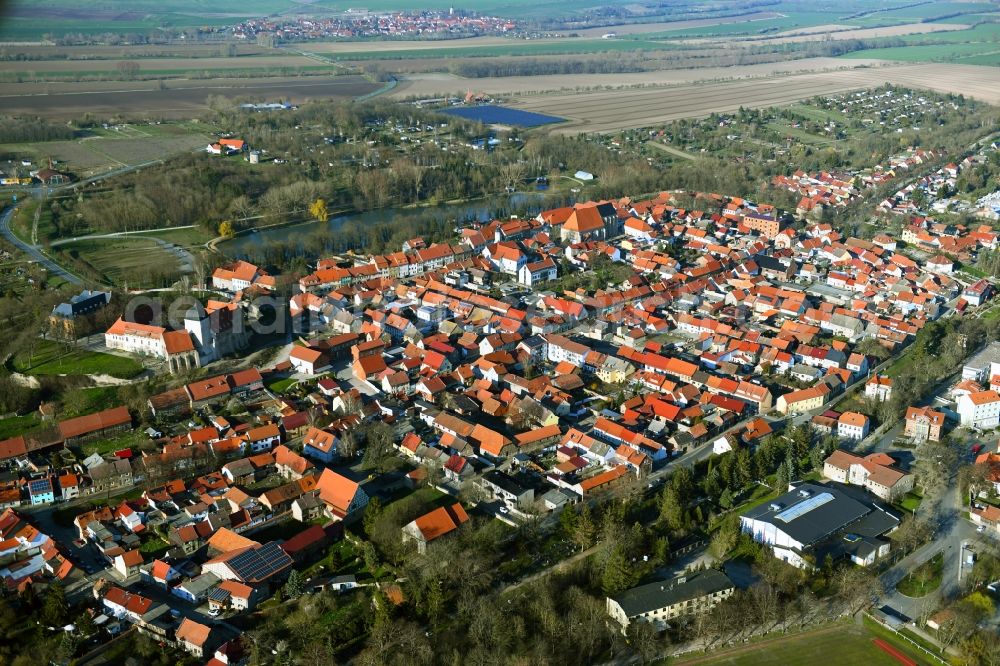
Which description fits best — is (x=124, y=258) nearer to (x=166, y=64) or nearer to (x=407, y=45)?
Result: (x=166, y=64)

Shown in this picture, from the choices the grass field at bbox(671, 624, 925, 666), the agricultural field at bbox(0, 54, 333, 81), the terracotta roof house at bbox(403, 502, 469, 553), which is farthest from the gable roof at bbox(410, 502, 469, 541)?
the agricultural field at bbox(0, 54, 333, 81)

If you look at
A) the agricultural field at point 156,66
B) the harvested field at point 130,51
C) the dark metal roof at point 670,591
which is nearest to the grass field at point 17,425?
the dark metal roof at point 670,591

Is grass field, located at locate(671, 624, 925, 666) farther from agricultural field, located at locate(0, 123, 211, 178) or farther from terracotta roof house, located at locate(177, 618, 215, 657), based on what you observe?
agricultural field, located at locate(0, 123, 211, 178)

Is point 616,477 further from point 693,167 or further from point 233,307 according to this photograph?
point 693,167

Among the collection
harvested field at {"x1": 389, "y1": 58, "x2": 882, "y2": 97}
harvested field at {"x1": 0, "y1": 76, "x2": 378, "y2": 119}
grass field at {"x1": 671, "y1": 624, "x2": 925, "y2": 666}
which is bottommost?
grass field at {"x1": 671, "y1": 624, "x2": 925, "y2": 666}

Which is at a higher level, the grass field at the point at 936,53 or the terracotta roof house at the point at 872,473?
the grass field at the point at 936,53

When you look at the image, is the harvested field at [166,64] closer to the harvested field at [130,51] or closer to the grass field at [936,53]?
the harvested field at [130,51]
